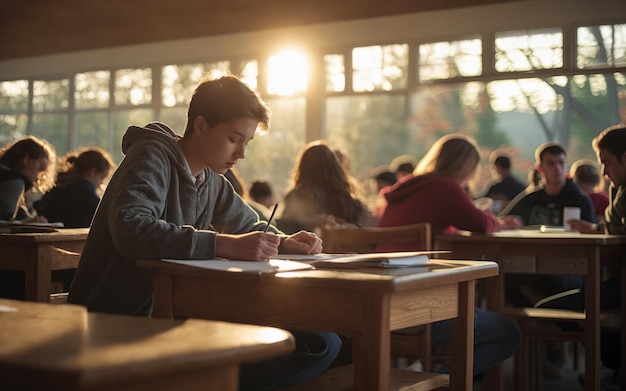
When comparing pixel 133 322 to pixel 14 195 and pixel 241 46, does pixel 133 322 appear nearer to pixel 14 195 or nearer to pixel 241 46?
pixel 14 195

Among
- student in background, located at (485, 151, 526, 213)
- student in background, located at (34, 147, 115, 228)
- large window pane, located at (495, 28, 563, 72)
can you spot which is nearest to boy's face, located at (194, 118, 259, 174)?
student in background, located at (34, 147, 115, 228)

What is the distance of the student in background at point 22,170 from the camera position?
419cm

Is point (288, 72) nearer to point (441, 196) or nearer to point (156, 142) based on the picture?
point (441, 196)

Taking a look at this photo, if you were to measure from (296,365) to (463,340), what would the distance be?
414 mm

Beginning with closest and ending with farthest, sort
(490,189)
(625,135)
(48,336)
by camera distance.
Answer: (48,336) → (625,135) → (490,189)

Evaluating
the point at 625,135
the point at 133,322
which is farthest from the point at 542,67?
the point at 133,322

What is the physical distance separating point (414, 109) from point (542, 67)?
173 cm

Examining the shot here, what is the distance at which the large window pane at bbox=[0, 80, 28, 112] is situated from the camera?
42.8ft

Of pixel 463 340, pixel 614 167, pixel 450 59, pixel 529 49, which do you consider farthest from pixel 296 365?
pixel 450 59

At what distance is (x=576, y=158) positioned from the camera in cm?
909

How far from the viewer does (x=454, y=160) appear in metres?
3.82

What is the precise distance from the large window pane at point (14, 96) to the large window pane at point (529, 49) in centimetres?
720

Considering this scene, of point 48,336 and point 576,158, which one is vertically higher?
point 576,158

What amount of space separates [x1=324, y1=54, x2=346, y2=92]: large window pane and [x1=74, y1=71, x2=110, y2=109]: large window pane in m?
3.42
